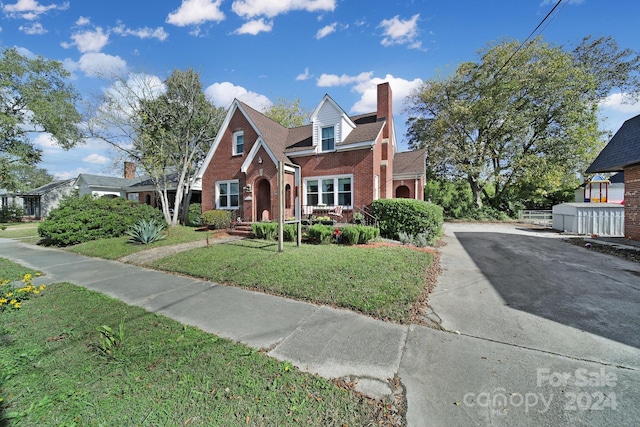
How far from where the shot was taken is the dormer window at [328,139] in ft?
47.7

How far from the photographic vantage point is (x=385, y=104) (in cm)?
1534

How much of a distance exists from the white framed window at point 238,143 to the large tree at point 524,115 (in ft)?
59.6

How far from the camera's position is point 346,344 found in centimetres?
336

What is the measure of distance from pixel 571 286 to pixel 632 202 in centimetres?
910

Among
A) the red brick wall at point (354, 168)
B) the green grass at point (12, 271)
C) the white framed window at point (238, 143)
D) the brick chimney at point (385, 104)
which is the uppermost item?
the brick chimney at point (385, 104)

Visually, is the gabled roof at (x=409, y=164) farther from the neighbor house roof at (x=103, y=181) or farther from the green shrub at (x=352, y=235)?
the neighbor house roof at (x=103, y=181)

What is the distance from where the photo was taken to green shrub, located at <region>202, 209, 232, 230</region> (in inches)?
563

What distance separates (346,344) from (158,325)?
2935mm

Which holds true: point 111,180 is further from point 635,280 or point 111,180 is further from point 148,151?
point 635,280

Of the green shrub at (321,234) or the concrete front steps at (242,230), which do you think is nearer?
the green shrub at (321,234)

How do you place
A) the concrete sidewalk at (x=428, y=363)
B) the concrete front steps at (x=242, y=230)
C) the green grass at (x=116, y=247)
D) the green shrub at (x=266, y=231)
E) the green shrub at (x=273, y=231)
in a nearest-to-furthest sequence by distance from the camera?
the concrete sidewalk at (x=428, y=363) < the green grass at (x=116, y=247) < the green shrub at (x=273, y=231) < the green shrub at (x=266, y=231) < the concrete front steps at (x=242, y=230)

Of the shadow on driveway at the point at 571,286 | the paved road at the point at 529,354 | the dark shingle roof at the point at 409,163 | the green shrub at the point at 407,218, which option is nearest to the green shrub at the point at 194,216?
the green shrub at the point at 407,218

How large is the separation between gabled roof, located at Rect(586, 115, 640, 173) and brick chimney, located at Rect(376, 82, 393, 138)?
10171 millimetres

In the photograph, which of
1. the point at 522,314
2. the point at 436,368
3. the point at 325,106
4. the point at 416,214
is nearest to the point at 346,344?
the point at 436,368
